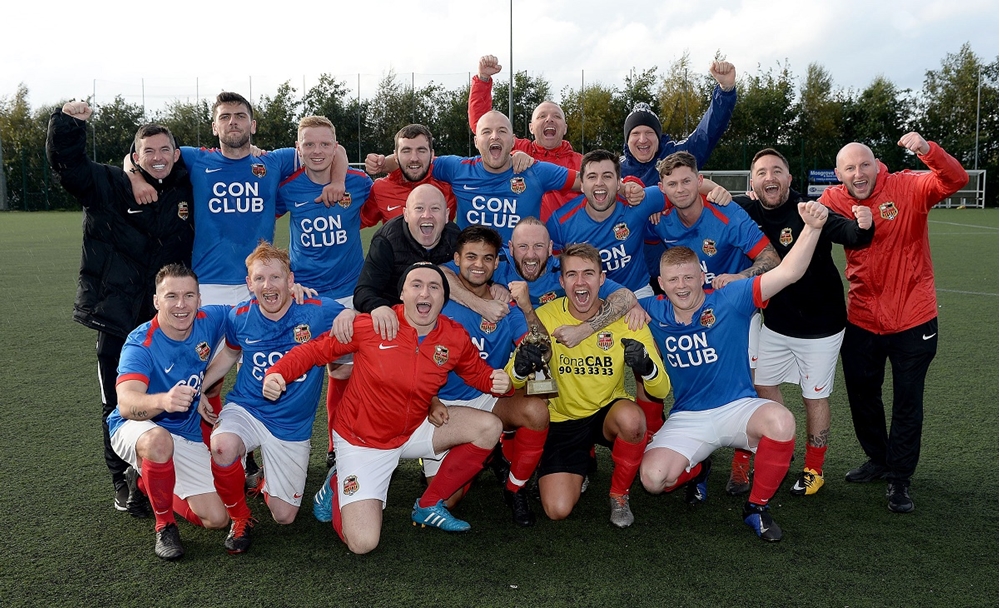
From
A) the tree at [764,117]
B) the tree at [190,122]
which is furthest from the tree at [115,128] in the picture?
the tree at [764,117]

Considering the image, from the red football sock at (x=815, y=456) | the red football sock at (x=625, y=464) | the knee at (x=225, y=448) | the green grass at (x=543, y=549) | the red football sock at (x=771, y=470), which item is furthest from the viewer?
the red football sock at (x=815, y=456)

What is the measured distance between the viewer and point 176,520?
4172 millimetres

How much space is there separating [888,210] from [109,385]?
4.24 m

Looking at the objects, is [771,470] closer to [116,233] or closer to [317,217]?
[317,217]

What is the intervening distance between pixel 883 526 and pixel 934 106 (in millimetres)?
41668

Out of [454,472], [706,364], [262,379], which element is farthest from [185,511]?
[706,364]

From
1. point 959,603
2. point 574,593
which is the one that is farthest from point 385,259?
point 959,603

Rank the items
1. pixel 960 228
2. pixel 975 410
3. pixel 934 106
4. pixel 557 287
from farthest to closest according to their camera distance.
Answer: pixel 934 106
pixel 960 228
pixel 975 410
pixel 557 287

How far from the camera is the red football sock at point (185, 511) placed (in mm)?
4062

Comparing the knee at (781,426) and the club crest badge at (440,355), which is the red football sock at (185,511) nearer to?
the club crest badge at (440,355)

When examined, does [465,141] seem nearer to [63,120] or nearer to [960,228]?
[960,228]

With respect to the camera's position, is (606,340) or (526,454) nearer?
(526,454)

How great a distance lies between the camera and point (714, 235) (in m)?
4.82

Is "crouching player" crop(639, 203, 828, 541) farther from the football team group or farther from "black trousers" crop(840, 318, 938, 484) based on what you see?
"black trousers" crop(840, 318, 938, 484)
